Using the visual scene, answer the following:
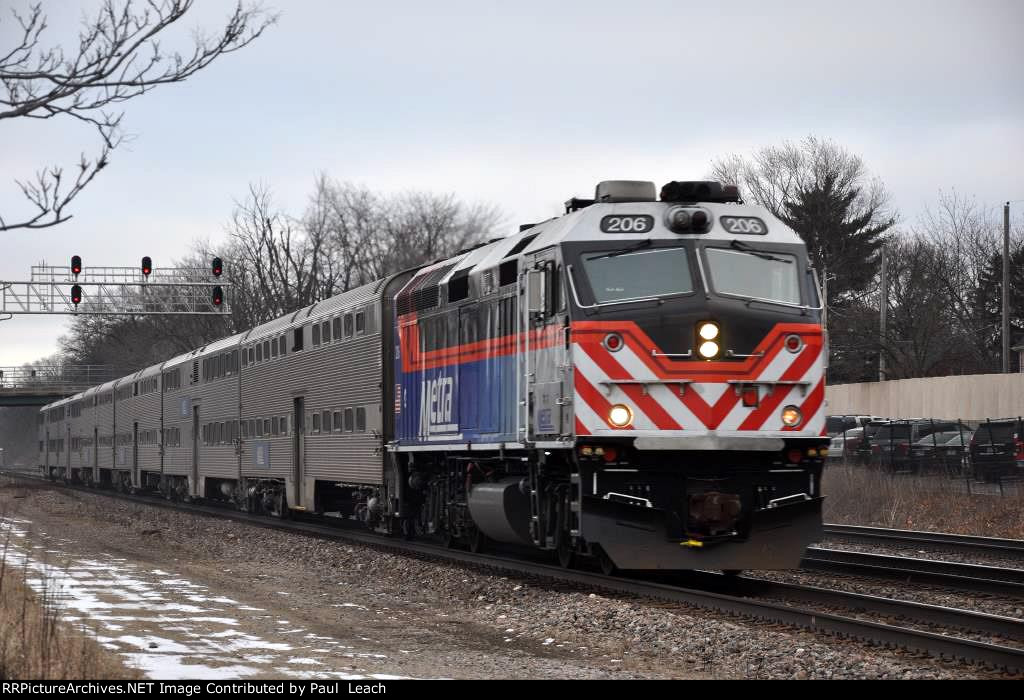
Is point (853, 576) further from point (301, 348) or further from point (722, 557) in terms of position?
point (301, 348)

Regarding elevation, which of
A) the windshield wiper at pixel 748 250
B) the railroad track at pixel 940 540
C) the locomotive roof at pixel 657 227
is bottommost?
the railroad track at pixel 940 540

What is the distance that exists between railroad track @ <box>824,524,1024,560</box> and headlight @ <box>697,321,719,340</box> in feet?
24.8

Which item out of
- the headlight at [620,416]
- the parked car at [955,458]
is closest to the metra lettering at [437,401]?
the headlight at [620,416]

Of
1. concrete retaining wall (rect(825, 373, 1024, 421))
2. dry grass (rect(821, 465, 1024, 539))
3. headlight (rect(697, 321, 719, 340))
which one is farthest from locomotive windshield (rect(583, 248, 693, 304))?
concrete retaining wall (rect(825, 373, 1024, 421))

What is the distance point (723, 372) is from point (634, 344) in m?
0.95

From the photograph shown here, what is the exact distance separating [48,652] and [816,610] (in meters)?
7.47

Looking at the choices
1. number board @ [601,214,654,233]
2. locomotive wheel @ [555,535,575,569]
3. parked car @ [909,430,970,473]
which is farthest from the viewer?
parked car @ [909,430,970,473]

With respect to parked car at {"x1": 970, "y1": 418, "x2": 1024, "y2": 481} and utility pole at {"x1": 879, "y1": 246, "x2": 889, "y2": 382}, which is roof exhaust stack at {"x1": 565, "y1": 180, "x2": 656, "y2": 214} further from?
utility pole at {"x1": 879, "y1": 246, "x2": 889, "y2": 382}

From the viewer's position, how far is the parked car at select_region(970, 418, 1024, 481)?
3441 cm

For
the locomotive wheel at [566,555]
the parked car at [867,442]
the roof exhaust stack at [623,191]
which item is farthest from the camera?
the parked car at [867,442]

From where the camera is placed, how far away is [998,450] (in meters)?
36.3

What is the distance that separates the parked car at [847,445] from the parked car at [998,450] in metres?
5.68

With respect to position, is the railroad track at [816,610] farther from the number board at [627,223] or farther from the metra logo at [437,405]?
the number board at [627,223]

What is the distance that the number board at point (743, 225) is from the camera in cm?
1470
